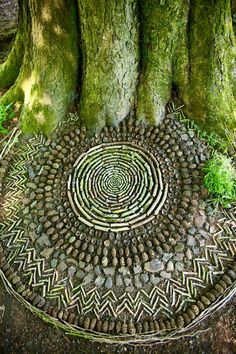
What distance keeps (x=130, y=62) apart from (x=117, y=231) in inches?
53.6

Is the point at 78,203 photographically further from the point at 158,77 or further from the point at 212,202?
the point at 158,77

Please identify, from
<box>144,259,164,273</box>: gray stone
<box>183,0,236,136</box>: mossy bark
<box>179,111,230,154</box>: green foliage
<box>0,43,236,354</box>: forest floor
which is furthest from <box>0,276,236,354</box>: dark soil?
<box>183,0,236,136</box>: mossy bark

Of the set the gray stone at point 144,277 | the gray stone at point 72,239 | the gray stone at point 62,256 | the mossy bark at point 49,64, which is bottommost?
the gray stone at point 62,256

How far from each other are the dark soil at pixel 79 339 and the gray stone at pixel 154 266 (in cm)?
44

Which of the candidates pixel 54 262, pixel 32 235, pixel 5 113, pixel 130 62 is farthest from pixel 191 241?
pixel 5 113

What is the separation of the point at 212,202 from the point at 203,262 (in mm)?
470

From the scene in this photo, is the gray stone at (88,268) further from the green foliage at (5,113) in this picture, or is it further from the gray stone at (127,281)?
the green foliage at (5,113)

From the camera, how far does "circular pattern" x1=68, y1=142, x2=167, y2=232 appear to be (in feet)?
8.91

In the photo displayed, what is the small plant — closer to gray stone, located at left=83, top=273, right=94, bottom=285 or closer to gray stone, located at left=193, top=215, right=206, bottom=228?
gray stone, located at left=193, top=215, right=206, bottom=228

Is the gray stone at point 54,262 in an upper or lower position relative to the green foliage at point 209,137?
lower

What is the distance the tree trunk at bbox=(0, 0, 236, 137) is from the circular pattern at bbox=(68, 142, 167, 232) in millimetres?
334

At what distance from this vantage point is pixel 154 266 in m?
2.54

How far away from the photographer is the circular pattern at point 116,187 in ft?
8.91

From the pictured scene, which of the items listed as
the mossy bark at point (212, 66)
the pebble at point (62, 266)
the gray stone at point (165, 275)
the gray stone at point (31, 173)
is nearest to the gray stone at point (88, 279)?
the pebble at point (62, 266)
